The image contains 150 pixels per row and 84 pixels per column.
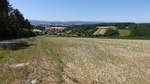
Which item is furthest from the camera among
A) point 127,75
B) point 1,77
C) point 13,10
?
point 13,10

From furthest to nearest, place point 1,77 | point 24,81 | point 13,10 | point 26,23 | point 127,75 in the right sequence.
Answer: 1. point 26,23
2. point 13,10
3. point 127,75
4. point 1,77
5. point 24,81

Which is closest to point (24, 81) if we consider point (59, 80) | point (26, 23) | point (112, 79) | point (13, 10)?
point (59, 80)

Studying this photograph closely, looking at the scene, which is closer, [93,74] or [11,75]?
[11,75]

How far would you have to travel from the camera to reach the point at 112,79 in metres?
13.6

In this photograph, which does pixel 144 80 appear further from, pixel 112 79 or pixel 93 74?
pixel 93 74

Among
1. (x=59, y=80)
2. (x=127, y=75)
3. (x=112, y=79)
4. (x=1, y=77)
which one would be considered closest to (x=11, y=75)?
(x=1, y=77)

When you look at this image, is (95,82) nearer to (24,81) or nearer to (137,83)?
(137,83)

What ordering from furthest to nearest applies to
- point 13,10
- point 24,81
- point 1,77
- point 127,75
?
point 13,10 → point 127,75 → point 1,77 → point 24,81

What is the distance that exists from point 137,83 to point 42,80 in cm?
523

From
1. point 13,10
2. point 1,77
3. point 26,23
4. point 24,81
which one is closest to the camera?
point 24,81

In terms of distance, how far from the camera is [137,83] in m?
12.9

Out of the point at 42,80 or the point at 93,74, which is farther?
the point at 93,74

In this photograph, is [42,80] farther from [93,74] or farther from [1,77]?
[93,74]

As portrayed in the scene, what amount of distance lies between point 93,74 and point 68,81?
2.73 meters
